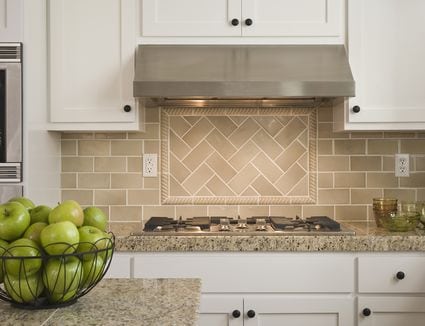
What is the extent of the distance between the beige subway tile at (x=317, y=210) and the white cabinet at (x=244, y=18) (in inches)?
35.5

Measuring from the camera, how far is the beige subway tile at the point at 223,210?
111 inches

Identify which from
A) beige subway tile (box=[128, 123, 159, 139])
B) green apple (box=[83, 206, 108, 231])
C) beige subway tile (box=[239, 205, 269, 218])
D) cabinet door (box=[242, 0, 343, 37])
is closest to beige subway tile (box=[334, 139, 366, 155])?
beige subway tile (box=[239, 205, 269, 218])

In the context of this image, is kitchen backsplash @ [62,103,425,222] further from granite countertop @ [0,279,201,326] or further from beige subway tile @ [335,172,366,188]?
granite countertop @ [0,279,201,326]

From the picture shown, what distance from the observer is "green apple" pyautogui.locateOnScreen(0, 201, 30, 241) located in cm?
104

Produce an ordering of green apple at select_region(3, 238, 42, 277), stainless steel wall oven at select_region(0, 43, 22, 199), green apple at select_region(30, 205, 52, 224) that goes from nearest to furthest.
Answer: green apple at select_region(3, 238, 42, 277)
green apple at select_region(30, 205, 52, 224)
stainless steel wall oven at select_region(0, 43, 22, 199)

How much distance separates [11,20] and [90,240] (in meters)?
1.53

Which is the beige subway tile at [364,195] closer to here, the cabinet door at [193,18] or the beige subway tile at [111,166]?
the cabinet door at [193,18]

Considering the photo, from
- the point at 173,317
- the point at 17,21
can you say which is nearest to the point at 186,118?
the point at 17,21

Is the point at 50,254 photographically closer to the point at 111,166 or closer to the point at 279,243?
the point at 279,243

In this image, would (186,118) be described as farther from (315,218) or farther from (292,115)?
(315,218)

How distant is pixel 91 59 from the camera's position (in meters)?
2.52

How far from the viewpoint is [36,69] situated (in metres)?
2.42

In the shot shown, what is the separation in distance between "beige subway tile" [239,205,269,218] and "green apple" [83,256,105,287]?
1773 millimetres

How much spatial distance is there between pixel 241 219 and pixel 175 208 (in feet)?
1.19
